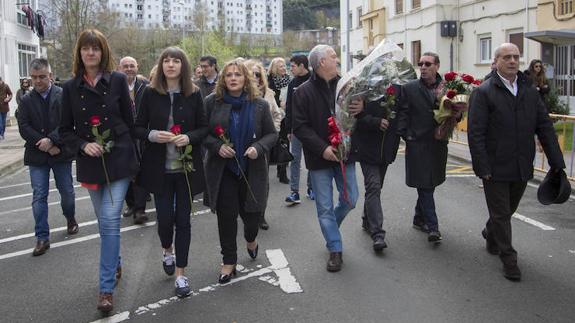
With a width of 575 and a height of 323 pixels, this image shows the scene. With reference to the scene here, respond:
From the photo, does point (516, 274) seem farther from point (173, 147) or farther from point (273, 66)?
point (273, 66)

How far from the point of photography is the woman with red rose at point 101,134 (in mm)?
4535

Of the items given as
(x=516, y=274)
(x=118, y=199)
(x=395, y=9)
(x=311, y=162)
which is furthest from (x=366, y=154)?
(x=395, y=9)

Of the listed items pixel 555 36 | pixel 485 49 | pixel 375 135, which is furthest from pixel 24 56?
pixel 375 135

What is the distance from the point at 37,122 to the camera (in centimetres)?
607

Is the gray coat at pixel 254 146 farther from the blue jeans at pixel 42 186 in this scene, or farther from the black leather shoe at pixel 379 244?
the blue jeans at pixel 42 186

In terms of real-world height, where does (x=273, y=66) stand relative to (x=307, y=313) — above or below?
above

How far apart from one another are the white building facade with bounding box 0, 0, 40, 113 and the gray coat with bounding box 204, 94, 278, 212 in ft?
80.1

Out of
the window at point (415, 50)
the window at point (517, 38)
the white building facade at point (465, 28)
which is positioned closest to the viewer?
the white building facade at point (465, 28)

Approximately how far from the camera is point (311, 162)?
17.9ft

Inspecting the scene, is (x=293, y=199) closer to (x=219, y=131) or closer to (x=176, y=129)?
(x=219, y=131)

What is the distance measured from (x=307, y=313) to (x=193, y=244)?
2.32m

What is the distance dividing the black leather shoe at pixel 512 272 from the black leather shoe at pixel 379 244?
1177 millimetres

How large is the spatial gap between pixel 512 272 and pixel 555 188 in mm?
948

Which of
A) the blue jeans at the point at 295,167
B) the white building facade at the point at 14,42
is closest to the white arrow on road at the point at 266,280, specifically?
the blue jeans at the point at 295,167
